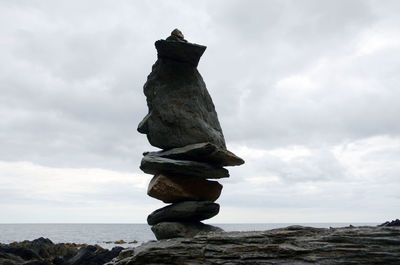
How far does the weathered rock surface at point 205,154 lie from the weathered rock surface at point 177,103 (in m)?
0.46

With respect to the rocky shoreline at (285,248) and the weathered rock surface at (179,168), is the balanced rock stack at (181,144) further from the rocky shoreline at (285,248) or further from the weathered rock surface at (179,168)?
the rocky shoreline at (285,248)

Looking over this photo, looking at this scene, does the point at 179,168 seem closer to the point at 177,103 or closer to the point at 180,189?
the point at 180,189

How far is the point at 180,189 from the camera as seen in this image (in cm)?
1270

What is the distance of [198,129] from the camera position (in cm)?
1301

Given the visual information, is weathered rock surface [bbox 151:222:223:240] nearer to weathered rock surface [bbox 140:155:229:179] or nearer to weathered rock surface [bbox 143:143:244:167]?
weathered rock surface [bbox 140:155:229:179]

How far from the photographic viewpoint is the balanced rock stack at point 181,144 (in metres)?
12.5

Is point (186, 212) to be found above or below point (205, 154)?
below

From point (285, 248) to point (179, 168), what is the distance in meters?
4.38

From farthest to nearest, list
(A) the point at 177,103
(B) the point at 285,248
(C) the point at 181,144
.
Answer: (A) the point at 177,103 → (C) the point at 181,144 → (B) the point at 285,248

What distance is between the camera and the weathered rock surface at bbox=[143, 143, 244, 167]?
12.2 m

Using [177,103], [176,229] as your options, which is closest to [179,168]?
[176,229]

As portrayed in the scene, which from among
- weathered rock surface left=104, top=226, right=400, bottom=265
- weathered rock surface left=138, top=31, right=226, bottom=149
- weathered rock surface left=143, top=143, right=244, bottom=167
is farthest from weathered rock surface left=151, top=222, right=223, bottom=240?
weathered rock surface left=138, top=31, right=226, bottom=149

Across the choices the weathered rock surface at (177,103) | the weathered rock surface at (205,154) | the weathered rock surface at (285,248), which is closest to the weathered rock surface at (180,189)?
the weathered rock surface at (205,154)

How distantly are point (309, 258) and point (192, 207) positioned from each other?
15.0 feet
